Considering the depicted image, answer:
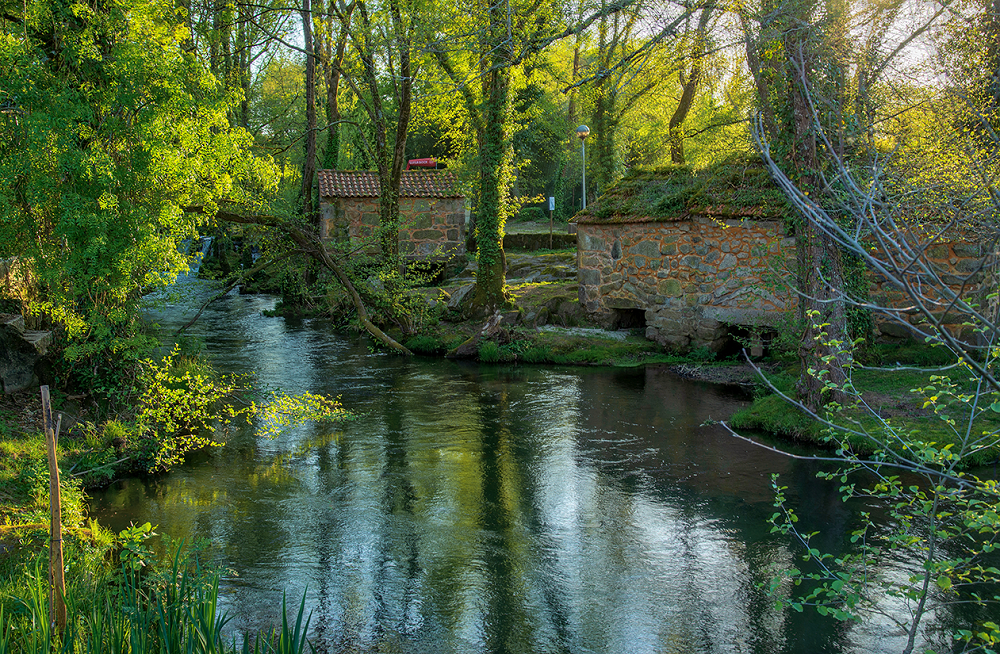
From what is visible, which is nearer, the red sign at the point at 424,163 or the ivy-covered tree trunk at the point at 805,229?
the ivy-covered tree trunk at the point at 805,229

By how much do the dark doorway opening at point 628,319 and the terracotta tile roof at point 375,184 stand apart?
7.38 metres

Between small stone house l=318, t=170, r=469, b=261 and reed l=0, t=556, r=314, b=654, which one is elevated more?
small stone house l=318, t=170, r=469, b=261

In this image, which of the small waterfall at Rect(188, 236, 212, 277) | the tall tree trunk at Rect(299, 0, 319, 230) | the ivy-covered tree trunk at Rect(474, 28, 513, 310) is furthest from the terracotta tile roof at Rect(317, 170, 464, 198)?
the ivy-covered tree trunk at Rect(474, 28, 513, 310)

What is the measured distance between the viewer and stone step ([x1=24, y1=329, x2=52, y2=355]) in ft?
27.2

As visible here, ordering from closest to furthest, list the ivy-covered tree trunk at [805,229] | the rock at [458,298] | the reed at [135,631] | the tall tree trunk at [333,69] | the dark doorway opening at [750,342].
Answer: the reed at [135,631]
the ivy-covered tree trunk at [805,229]
the dark doorway opening at [750,342]
the tall tree trunk at [333,69]
the rock at [458,298]

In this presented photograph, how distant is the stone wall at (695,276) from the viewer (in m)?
11.2

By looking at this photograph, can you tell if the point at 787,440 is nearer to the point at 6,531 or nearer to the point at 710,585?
the point at 710,585

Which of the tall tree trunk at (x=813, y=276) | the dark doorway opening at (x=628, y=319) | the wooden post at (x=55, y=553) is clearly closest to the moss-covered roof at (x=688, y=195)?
the dark doorway opening at (x=628, y=319)

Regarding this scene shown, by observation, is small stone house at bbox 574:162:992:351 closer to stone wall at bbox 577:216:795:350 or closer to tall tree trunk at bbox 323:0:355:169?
stone wall at bbox 577:216:795:350

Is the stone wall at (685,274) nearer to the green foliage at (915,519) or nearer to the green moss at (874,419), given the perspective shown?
the green moss at (874,419)

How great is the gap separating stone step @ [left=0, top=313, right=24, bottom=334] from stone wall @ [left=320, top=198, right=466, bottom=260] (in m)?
12.0

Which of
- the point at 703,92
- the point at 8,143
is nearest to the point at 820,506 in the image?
the point at 8,143

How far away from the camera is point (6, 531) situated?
17.8ft

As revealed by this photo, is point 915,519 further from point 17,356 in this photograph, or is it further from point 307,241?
point 17,356
